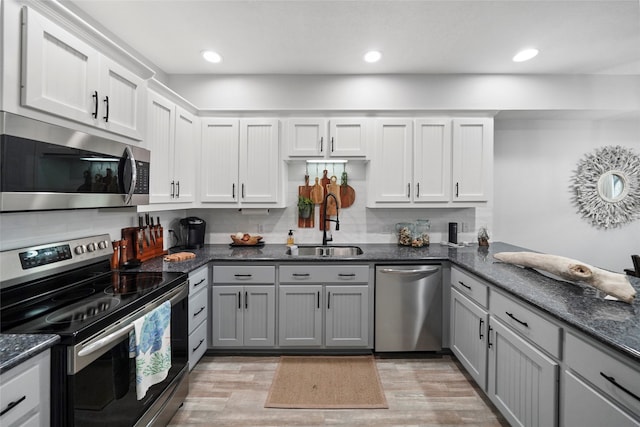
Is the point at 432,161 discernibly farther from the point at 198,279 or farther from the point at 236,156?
the point at 198,279

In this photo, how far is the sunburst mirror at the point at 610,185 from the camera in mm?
3506

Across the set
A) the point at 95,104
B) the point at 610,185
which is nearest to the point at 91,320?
the point at 95,104

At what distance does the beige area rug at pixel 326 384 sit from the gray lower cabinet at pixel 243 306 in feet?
1.16

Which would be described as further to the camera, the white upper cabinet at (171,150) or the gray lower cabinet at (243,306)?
the gray lower cabinet at (243,306)

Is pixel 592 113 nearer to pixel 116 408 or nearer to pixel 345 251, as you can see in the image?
pixel 345 251

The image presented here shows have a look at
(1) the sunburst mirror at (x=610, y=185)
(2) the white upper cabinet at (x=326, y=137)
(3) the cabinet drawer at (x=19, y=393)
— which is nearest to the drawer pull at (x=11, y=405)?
(3) the cabinet drawer at (x=19, y=393)

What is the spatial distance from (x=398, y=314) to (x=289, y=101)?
7.87ft

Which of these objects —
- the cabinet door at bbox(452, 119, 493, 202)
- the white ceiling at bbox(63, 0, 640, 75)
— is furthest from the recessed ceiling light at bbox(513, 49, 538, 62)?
the cabinet door at bbox(452, 119, 493, 202)

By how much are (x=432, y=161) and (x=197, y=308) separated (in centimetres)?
264

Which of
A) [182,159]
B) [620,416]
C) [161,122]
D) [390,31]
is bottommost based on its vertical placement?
[620,416]

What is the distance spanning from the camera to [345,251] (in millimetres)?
3408

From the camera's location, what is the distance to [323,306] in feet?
9.12

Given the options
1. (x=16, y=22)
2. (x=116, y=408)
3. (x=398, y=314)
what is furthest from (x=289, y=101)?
(x=116, y=408)

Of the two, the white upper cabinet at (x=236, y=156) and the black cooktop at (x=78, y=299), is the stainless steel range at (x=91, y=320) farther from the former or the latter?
the white upper cabinet at (x=236, y=156)
